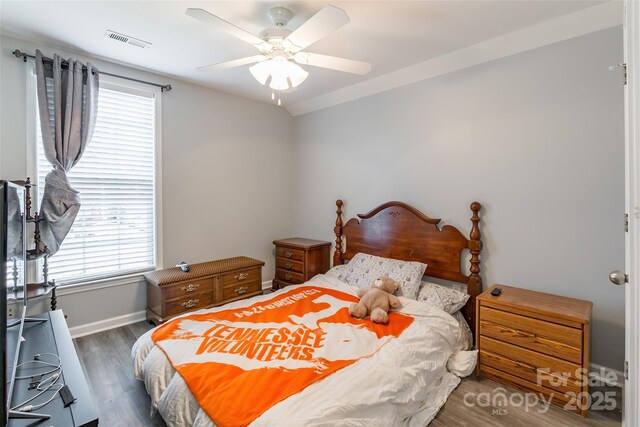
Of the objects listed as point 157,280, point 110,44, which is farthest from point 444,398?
point 110,44

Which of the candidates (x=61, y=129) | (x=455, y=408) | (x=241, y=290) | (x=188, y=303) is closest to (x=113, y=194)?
(x=61, y=129)

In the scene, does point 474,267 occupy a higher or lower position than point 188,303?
higher

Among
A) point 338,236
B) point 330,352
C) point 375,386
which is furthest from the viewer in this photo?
point 338,236

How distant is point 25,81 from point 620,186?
4500 millimetres

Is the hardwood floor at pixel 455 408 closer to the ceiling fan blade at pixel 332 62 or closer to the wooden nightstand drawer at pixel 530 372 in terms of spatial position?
the wooden nightstand drawer at pixel 530 372

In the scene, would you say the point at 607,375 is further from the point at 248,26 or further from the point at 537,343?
the point at 248,26

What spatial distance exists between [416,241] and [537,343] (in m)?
1.24

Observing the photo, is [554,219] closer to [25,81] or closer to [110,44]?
[110,44]

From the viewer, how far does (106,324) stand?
9.61 feet

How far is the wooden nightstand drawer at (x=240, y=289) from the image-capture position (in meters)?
3.31

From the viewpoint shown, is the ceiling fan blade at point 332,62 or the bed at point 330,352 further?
the ceiling fan blade at point 332,62

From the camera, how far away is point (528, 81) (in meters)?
2.37

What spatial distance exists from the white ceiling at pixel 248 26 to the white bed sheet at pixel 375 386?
2149 millimetres

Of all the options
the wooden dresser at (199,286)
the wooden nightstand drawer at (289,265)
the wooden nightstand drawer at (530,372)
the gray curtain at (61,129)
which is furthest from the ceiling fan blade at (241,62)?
the wooden nightstand drawer at (530,372)
